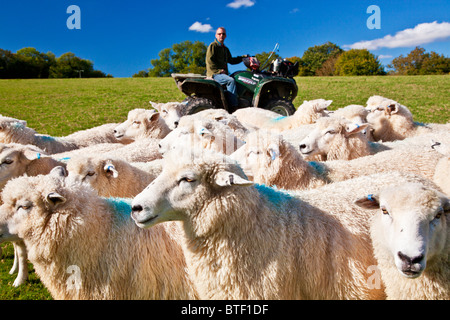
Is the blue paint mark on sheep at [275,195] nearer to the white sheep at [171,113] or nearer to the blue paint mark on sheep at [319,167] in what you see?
the blue paint mark on sheep at [319,167]

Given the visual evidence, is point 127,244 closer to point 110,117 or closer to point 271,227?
point 271,227

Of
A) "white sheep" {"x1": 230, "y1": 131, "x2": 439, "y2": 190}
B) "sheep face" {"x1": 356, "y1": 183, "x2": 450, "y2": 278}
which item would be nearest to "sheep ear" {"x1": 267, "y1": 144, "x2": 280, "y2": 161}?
"white sheep" {"x1": 230, "y1": 131, "x2": 439, "y2": 190}

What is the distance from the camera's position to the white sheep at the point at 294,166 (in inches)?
147

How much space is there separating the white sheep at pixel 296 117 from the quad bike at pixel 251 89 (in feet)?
3.09

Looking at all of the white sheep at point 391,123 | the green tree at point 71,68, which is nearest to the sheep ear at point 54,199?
the white sheep at point 391,123

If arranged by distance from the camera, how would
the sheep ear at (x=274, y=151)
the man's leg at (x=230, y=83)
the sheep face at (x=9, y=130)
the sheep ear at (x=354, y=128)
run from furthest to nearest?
the man's leg at (x=230, y=83)
the sheep face at (x=9, y=130)
the sheep ear at (x=354, y=128)
the sheep ear at (x=274, y=151)

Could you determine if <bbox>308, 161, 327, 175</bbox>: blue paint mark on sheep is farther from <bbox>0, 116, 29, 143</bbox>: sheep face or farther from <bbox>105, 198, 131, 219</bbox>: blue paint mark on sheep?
<bbox>0, 116, 29, 143</bbox>: sheep face

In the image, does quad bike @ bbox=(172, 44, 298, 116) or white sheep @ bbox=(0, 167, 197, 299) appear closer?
white sheep @ bbox=(0, 167, 197, 299)

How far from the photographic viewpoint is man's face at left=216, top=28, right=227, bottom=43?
314 inches

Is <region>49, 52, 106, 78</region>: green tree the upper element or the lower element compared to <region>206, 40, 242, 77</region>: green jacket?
upper

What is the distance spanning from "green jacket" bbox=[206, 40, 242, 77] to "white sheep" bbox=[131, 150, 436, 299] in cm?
602

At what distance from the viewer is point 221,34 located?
7.97 meters

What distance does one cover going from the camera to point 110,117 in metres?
14.2

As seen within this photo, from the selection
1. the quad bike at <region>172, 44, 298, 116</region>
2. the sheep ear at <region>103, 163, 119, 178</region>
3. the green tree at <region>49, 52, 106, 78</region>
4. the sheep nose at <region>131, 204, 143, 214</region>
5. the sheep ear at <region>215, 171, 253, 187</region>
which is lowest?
the sheep nose at <region>131, 204, 143, 214</region>
